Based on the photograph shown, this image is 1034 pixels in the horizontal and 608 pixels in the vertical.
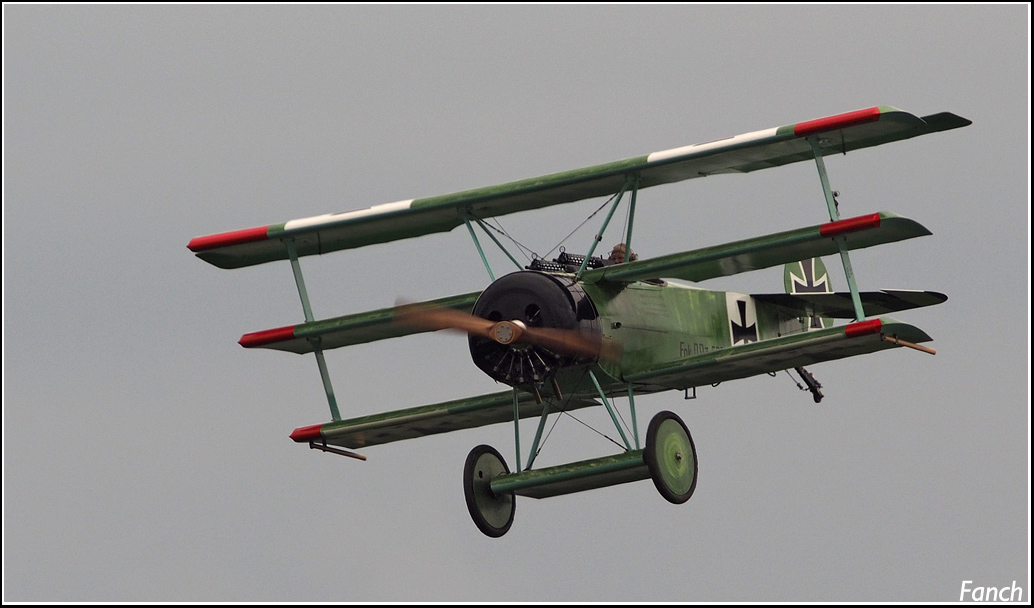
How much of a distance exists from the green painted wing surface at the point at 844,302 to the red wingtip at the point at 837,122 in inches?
162

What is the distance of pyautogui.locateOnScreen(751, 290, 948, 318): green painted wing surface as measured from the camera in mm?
32719

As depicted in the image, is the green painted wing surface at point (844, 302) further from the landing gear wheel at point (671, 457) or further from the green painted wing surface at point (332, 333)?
the green painted wing surface at point (332, 333)

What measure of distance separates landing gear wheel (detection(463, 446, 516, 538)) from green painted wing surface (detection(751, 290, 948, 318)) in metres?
4.49

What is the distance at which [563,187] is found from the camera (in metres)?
30.7

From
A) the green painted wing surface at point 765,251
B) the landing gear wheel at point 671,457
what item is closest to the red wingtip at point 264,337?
the green painted wing surface at point 765,251

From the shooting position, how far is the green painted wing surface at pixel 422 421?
31828 millimetres

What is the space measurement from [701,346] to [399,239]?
4368mm

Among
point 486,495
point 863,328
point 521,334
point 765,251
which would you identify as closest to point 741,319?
point 765,251

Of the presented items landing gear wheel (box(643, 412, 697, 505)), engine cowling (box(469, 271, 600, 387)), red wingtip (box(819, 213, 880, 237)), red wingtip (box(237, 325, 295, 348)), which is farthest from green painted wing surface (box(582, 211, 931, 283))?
red wingtip (box(237, 325, 295, 348))

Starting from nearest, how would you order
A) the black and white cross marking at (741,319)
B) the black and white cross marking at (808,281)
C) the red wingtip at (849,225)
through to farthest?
the red wingtip at (849,225)
the black and white cross marking at (741,319)
the black and white cross marking at (808,281)

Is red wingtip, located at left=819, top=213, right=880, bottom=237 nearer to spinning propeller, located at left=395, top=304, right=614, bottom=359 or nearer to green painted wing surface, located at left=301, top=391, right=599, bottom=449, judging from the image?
spinning propeller, located at left=395, top=304, right=614, bottom=359

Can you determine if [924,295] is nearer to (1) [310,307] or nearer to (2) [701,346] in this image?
(2) [701,346]

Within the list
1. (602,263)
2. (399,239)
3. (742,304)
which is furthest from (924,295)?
(399,239)

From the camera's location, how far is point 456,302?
31.2 m
